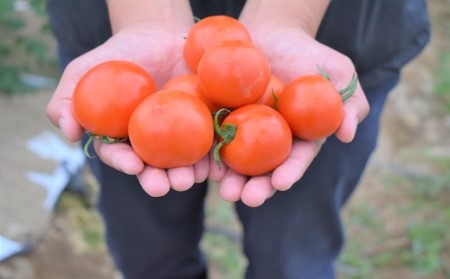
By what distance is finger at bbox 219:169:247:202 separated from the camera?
1033 mm

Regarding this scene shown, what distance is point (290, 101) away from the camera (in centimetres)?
108

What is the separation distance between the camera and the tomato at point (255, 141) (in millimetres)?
1024

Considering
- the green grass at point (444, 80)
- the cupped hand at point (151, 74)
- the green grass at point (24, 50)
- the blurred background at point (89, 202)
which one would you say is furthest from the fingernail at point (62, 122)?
the green grass at point (444, 80)

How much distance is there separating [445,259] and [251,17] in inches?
50.6

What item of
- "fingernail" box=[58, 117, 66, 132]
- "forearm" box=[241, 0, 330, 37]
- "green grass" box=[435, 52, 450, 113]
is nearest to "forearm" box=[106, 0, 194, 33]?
"forearm" box=[241, 0, 330, 37]

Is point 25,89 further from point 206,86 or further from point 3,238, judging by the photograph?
point 206,86

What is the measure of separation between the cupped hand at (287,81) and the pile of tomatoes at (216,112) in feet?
0.07

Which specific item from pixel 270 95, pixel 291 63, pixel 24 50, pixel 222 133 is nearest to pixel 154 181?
pixel 222 133

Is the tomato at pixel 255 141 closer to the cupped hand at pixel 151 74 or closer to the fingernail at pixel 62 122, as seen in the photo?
the cupped hand at pixel 151 74

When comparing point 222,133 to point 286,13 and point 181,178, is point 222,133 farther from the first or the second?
point 286,13

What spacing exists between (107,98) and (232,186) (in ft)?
0.90

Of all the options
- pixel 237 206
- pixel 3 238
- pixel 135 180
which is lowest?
pixel 3 238

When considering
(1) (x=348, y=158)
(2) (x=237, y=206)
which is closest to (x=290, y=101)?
(1) (x=348, y=158)

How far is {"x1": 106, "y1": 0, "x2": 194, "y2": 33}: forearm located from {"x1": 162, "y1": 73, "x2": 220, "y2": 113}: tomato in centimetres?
17
